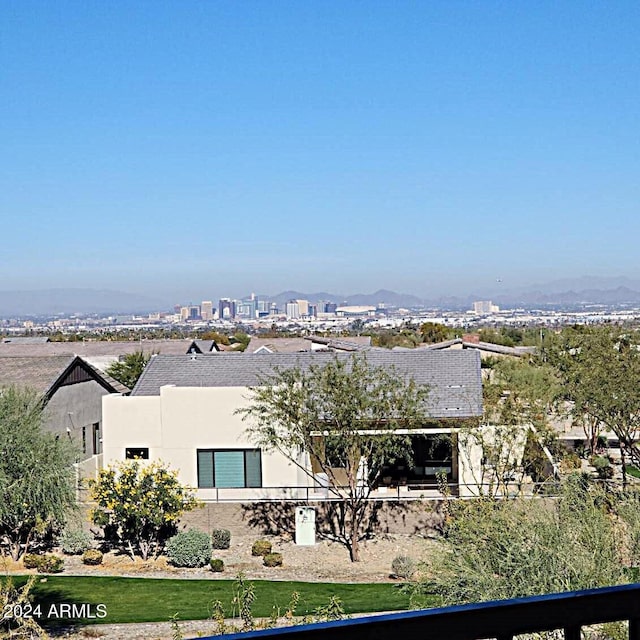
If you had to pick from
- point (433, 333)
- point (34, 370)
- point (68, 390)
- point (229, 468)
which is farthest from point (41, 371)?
point (433, 333)

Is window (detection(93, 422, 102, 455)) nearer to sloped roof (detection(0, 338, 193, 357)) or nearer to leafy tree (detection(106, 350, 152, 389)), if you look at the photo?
leafy tree (detection(106, 350, 152, 389))

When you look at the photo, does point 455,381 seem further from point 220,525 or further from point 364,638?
point 364,638

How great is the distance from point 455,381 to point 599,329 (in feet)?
19.8

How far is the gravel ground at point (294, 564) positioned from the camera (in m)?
19.0

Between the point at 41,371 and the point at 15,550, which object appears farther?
the point at 41,371

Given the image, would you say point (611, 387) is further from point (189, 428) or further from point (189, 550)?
point (189, 550)

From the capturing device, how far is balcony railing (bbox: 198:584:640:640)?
5.01 ft

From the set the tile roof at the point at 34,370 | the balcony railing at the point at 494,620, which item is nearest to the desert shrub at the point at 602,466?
the tile roof at the point at 34,370

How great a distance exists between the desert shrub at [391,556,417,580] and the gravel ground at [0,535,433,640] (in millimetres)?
213

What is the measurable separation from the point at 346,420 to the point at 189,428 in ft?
16.1

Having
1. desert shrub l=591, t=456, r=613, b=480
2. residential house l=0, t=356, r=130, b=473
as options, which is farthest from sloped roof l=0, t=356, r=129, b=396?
desert shrub l=591, t=456, r=613, b=480

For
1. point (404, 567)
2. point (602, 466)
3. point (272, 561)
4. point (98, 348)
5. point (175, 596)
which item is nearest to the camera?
point (175, 596)

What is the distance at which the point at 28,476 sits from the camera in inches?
761

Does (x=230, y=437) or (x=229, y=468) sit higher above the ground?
(x=230, y=437)
